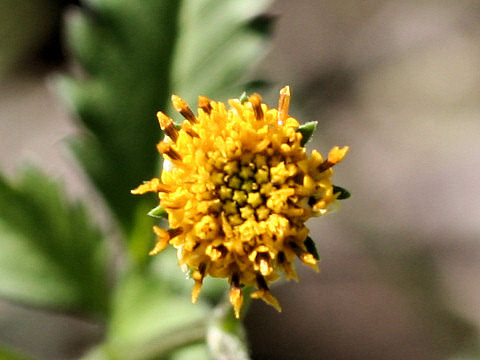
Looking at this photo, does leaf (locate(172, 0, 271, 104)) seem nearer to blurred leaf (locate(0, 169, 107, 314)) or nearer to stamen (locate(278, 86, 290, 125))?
blurred leaf (locate(0, 169, 107, 314))

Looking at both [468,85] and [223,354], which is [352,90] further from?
[223,354]

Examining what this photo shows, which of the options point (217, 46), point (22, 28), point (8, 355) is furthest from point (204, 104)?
point (22, 28)

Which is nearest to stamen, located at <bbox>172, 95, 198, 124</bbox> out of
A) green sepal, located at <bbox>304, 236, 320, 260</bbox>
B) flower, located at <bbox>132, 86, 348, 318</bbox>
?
flower, located at <bbox>132, 86, 348, 318</bbox>

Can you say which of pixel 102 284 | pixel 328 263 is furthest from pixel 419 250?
pixel 102 284

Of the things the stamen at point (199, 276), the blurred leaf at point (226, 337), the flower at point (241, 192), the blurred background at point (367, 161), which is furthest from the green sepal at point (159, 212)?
the blurred background at point (367, 161)

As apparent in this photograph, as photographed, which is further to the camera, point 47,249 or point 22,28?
point 22,28

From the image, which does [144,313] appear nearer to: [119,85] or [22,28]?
[119,85]
